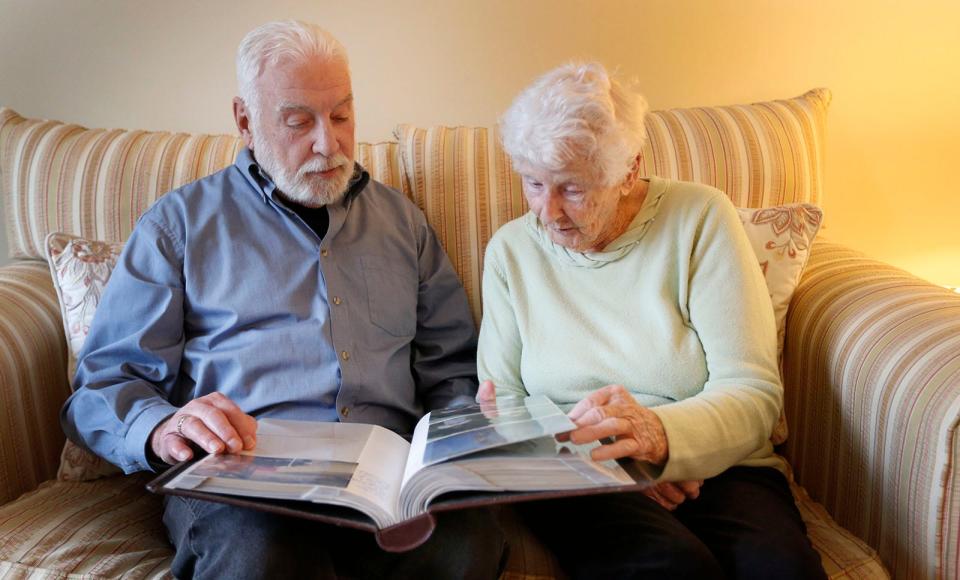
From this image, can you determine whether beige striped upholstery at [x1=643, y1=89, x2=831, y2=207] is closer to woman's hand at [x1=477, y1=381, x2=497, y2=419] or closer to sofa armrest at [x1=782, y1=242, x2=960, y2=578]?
sofa armrest at [x1=782, y1=242, x2=960, y2=578]

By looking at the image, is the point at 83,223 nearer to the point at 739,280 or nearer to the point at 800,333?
the point at 739,280

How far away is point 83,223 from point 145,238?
1.20 feet

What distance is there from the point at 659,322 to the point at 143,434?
85cm

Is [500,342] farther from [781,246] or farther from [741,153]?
[741,153]

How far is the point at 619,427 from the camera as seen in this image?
1.05m

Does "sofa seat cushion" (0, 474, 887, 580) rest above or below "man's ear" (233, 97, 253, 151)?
below

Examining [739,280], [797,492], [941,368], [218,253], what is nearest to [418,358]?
[218,253]

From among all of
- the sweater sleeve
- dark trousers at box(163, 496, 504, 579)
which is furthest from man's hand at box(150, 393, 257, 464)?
the sweater sleeve

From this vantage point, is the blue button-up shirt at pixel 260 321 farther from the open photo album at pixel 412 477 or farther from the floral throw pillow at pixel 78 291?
the open photo album at pixel 412 477

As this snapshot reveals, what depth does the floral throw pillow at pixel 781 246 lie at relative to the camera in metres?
1.53

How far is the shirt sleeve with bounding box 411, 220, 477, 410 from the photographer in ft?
5.26

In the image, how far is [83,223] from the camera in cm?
174

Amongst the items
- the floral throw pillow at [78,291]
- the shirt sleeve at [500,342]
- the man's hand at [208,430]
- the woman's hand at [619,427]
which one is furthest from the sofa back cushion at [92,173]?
the woman's hand at [619,427]

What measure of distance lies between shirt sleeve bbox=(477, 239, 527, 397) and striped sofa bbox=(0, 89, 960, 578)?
23 cm
